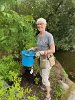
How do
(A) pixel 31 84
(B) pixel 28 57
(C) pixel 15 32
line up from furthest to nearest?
(A) pixel 31 84 < (C) pixel 15 32 < (B) pixel 28 57

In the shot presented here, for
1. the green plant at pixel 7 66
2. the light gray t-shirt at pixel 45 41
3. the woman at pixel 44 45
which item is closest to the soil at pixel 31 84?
the green plant at pixel 7 66

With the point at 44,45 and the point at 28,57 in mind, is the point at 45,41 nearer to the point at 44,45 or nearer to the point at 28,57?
the point at 44,45

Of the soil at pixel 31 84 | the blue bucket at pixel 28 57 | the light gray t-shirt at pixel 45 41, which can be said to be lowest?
the soil at pixel 31 84

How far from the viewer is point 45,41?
7.38 meters

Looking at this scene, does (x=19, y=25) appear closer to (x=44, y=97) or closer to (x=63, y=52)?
(x=44, y=97)

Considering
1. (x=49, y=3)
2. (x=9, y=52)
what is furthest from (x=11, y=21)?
(x=49, y=3)

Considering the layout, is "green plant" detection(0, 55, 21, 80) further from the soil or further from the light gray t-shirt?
the light gray t-shirt

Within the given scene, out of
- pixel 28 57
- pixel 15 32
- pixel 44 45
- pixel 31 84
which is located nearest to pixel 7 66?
pixel 31 84

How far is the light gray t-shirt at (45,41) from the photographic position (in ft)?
24.0

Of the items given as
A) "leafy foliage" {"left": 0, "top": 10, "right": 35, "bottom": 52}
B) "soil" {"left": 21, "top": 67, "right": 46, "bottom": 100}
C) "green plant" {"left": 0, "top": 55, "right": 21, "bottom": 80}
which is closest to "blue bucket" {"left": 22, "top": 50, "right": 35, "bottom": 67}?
"leafy foliage" {"left": 0, "top": 10, "right": 35, "bottom": 52}

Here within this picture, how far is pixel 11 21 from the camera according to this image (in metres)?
7.94

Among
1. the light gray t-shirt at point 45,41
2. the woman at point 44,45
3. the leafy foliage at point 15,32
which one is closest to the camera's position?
the woman at point 44,45

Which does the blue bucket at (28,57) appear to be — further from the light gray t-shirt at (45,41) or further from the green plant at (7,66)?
the green plant at (7,66)

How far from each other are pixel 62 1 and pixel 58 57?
2.78m
